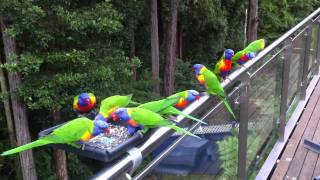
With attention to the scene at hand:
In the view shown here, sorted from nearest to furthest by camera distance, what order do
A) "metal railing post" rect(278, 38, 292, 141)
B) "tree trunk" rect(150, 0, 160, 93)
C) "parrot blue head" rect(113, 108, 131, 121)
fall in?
1. "parrot blue head" rect(113, 108, 131, 121)
2. "metal railing post" rect(278, 38, 292, 141)
3. "tree trunk" rect(150, 0, 160, 93)

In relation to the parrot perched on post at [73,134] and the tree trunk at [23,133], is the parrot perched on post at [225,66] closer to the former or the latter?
the parrot perched on post at [73,134]

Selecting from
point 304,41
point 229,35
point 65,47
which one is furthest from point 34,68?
point 229,35

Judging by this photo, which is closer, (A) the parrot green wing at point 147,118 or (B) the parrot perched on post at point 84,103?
(A) the parrot green wing at point 147,118

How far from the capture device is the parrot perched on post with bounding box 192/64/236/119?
1414 millimetres

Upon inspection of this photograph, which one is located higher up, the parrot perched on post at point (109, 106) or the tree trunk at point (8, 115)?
the parrot perched on post at point (109, 106)

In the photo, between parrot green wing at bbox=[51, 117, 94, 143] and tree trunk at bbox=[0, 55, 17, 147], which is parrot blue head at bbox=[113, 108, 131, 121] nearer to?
parrot green wing at bbox=[51, 117, 94, 143]

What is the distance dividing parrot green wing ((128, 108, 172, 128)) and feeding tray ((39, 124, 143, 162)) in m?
0.06

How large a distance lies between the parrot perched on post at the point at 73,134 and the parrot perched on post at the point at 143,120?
0.08 meters

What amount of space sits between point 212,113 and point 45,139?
2.07ft

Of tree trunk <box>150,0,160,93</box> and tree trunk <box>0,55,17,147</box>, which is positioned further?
tree trunk <box>150,0,160,93</box>

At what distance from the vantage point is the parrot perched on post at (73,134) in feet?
3.47

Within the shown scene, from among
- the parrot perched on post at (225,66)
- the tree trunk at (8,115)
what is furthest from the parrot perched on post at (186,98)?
the tree trunk at (8,115)

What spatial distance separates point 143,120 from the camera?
1104mm

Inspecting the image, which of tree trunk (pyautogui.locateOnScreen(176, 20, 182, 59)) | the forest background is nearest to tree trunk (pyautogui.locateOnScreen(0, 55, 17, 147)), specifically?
the forest background
